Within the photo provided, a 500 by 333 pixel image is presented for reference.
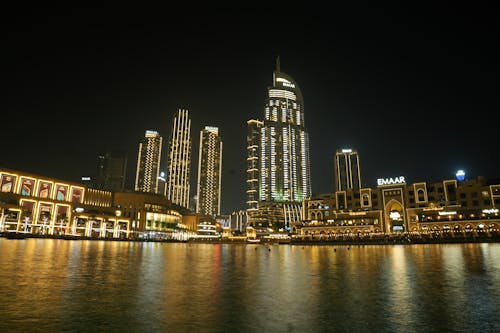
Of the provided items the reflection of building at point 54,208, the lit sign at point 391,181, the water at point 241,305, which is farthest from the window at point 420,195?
the reflection of building at point 54,208

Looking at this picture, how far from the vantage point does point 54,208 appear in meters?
141

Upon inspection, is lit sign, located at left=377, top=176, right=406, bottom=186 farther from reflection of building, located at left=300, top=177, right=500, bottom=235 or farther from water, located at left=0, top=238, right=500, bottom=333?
water, located at left=0, top=238, right=500, bottom=333

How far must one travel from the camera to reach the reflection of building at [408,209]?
11744 centimetres

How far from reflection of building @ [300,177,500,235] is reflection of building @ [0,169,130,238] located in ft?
309

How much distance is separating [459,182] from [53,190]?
165 metres

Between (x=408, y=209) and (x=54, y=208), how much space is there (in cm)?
14508

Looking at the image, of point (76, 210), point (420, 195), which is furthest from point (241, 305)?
point (76, 210)

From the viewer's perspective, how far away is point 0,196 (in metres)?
124

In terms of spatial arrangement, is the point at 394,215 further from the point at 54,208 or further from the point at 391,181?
the point at 54,208

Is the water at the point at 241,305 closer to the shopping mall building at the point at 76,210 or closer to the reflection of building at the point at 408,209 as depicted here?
the reflection of building at the point at 408,209

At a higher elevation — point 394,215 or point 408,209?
point 408,209

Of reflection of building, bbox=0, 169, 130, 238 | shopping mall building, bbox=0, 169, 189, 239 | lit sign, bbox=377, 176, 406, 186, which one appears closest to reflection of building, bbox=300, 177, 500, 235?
lit sign, bbox=377, 176, 406, 186

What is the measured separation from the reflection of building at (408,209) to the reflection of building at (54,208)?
9417 cm

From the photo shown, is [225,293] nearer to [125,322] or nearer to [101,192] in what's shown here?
[125,322]
